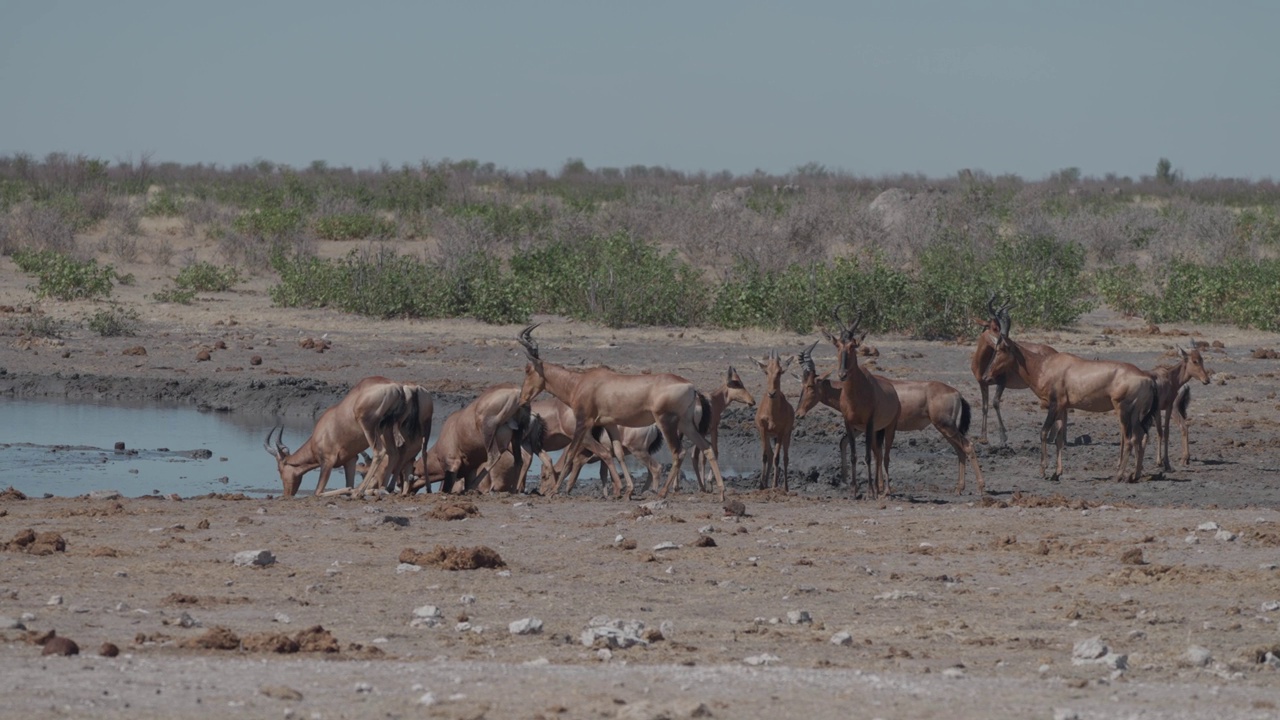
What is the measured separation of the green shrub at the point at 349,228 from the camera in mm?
38344

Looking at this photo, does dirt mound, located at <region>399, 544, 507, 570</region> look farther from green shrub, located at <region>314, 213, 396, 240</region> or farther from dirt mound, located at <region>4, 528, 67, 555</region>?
green shrub, located at <region>314, 213, 396, 240</region>

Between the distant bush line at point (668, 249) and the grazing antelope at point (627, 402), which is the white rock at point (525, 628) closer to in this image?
the grazing antelope at point (627, 402)

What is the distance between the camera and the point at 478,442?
15.8 meters

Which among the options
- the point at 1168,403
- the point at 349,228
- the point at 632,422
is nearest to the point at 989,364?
the point at 1168,403

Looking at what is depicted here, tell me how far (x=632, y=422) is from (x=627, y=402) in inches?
10.0

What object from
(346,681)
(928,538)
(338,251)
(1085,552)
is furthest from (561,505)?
(338,251)

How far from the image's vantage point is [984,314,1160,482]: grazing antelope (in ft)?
52.6

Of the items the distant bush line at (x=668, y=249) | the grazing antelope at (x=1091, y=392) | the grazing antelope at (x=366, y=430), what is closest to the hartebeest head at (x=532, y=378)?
the grazing antelope at (x=366, y=430)

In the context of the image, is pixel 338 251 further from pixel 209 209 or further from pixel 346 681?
pixel 346 681

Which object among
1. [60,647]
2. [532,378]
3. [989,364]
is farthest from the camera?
[989,364]

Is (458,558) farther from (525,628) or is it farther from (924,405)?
(924,405)

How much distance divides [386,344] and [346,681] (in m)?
18.2

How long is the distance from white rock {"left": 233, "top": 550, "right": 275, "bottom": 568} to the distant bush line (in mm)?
16014

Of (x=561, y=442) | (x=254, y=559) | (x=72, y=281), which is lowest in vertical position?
(x=561, y=442)
